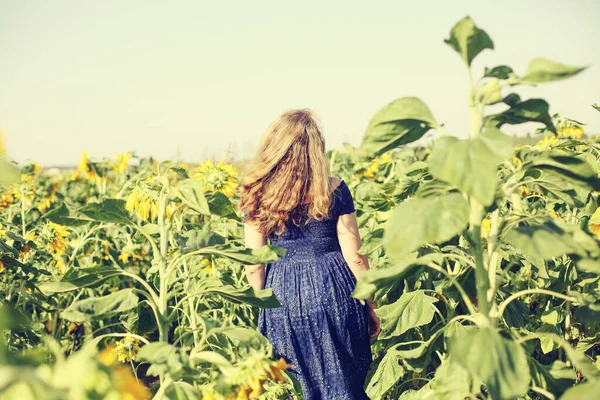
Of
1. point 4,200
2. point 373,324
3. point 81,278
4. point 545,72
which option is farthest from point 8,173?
point 4,200

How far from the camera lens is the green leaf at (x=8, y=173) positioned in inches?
28.8

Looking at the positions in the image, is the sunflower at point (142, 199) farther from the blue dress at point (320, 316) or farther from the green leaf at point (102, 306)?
the green leaf at point (102, 306)

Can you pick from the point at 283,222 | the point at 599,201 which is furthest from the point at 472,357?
the point at 599,201

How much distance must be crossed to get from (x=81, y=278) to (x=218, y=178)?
5.60 feet

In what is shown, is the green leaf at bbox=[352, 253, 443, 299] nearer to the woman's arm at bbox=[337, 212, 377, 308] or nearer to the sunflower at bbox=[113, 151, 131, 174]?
the woman's arm at bbox=[337, 212, 377, 308]

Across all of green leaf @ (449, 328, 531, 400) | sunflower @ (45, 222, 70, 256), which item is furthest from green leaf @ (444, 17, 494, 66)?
sunflower @ (45, 222, 70, 256)

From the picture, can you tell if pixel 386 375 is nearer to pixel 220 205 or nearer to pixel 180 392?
pixel 220 205

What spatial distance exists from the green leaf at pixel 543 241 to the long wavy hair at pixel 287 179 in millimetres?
1133

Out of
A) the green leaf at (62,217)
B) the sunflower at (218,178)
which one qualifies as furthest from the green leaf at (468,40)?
the sunflower at (218,178)

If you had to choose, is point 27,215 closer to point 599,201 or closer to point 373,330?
point 373,330

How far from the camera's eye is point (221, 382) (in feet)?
3.46

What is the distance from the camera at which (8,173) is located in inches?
29.0

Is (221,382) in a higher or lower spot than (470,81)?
lower

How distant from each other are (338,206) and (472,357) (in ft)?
4.20
